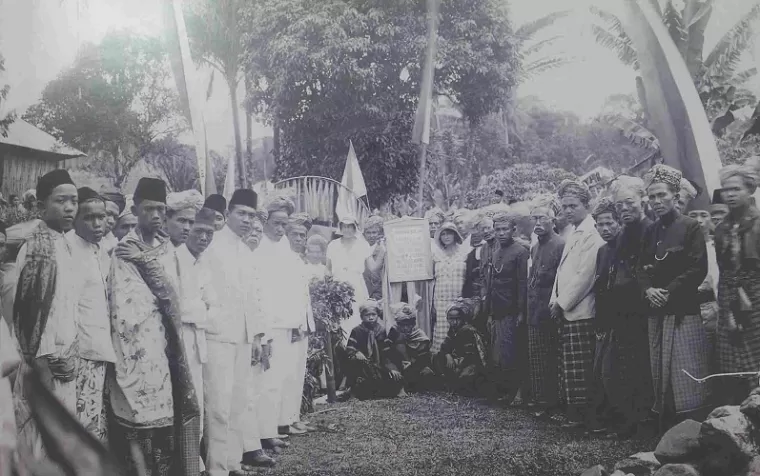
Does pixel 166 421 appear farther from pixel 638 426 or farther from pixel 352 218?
pixel 638 426

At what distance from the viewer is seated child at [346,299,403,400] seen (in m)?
3.70

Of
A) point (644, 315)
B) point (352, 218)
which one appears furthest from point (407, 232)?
point (644, 315)

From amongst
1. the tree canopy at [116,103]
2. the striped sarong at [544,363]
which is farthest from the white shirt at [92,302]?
the striped sarong at [544,363]

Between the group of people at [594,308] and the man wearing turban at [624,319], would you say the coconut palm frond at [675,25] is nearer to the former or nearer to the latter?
the group of people at [594,308]

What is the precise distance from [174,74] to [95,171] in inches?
24.2

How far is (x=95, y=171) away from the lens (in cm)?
329

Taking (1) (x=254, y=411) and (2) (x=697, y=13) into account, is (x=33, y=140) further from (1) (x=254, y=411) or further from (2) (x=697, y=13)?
(2) (x=697, y=13)

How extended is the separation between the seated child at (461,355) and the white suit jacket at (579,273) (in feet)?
1.60

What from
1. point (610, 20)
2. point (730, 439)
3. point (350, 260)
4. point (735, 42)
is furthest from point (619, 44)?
point (730, 439)

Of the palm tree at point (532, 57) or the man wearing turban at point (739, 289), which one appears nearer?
the man wearing turban at point (739, 289)

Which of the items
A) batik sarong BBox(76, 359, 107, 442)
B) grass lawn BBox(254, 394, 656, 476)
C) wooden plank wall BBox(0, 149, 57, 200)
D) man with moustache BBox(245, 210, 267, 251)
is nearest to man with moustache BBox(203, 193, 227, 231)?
man with moustache BBox(245, 210, 267, 251)

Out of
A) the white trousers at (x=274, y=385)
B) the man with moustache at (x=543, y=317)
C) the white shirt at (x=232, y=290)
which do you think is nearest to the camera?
the white shirt at (x=232, y=290)

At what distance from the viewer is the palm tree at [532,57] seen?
3.75 metres

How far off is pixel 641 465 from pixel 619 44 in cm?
221
